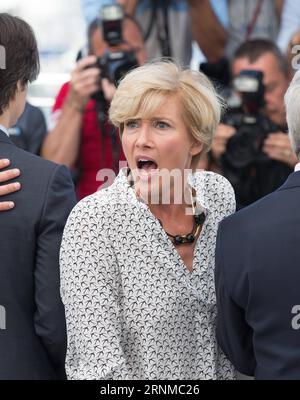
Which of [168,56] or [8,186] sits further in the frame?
[168,56]

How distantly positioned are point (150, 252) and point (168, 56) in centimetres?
190

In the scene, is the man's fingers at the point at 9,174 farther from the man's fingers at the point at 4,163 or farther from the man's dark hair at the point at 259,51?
the man's dark hair at the point at 259,51

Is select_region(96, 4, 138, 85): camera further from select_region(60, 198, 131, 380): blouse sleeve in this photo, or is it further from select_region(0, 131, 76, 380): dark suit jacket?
select_region(60, 198, 131, 380): blouse sleeve

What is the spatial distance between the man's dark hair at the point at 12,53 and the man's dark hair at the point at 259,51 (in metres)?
1.69

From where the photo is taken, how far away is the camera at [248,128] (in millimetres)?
3836

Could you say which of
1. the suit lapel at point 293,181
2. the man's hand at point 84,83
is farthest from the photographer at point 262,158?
the suit lapel at point 293,181

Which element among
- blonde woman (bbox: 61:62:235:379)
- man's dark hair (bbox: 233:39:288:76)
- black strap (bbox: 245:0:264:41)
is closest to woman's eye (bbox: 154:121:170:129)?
blonde woman (bbox: 61:62:235:379)

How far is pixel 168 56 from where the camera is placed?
158 inches

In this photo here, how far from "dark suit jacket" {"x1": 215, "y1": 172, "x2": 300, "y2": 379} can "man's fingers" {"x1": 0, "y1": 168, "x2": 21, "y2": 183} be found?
56cm

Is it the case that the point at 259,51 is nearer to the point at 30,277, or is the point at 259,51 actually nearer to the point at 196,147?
the point at 196,147

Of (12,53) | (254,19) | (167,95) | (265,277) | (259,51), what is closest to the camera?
(265,277)

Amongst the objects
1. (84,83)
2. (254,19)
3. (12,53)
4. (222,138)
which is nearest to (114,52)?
(84,83)
